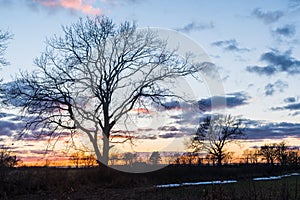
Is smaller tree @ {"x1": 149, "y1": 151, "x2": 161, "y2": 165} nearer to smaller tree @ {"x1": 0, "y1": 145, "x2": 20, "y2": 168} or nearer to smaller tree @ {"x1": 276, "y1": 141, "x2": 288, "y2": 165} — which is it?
smaller tree @ {"x1": 0, "y1": 145, "x2": 20, "y2": 168}

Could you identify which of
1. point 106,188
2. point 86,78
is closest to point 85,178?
point 106,188

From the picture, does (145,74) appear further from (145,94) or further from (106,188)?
(106,188)

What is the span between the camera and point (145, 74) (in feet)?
98.6

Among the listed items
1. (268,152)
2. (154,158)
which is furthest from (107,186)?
(268,152)

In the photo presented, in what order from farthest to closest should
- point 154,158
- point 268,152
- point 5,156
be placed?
point 268,152 < point 154,158 < point 5,156

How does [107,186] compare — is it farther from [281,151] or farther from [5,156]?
[281,151]

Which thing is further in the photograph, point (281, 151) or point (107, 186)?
point (281, 151)

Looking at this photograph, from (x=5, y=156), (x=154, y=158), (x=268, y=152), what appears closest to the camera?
(x=5, y=156)

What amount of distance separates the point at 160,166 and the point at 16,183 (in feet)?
45.0

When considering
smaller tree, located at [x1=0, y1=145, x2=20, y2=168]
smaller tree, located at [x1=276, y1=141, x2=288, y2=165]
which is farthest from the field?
smaller tree, located at [x1=276, y1=141, x2=288, y2=165]

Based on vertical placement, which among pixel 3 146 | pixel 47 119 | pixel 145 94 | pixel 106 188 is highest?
pixel 145 94

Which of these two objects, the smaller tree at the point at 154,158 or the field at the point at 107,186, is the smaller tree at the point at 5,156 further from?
the smaller tree at the point at 154,158

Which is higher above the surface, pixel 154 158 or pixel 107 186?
pixel 154 158

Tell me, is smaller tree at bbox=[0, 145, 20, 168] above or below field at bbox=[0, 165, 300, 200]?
above
